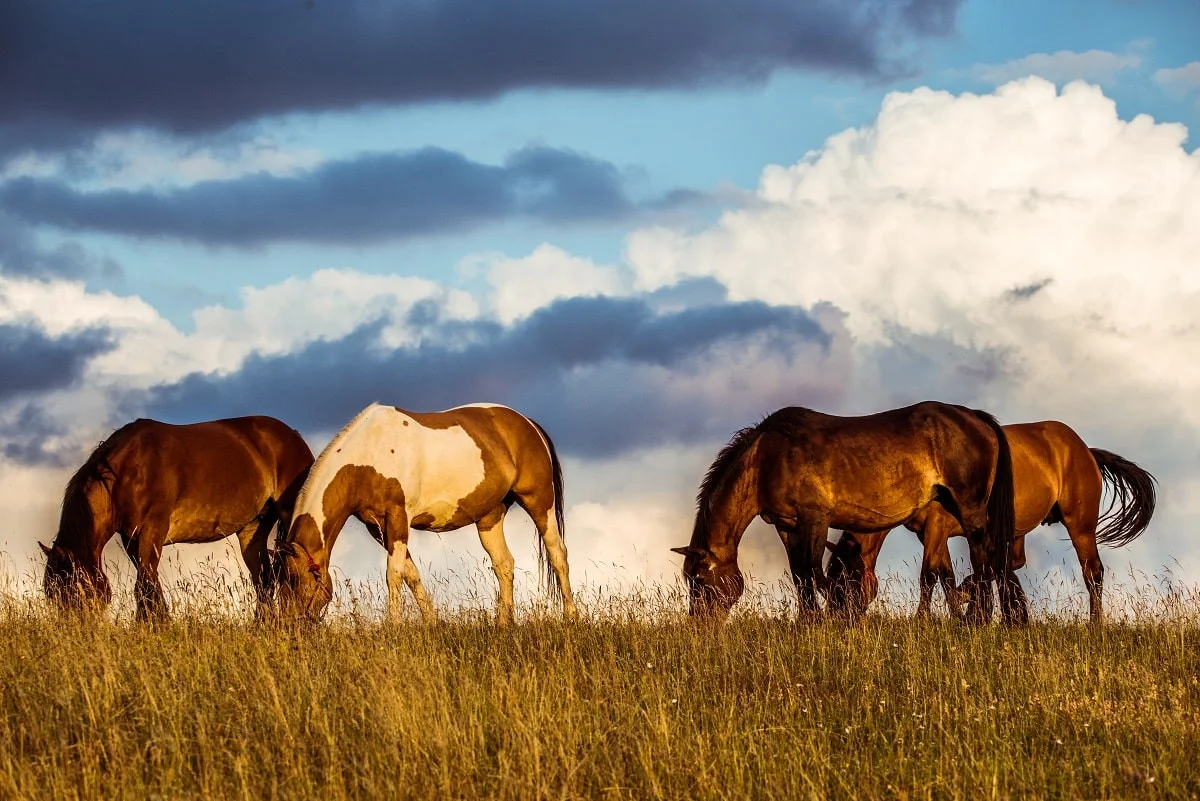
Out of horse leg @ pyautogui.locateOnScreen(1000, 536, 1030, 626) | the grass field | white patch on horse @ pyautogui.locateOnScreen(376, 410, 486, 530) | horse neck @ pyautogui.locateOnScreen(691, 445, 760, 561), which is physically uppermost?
white patch on horse @ pyautogui.locateOnScreen(376, 410, 486, 530)

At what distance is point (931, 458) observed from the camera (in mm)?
14781

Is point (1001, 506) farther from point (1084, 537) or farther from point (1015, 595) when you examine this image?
point (1084, 537)

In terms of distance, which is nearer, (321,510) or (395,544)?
(321,510)

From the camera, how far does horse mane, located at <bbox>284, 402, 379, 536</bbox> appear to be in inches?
528

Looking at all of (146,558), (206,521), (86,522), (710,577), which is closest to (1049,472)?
(710,577)

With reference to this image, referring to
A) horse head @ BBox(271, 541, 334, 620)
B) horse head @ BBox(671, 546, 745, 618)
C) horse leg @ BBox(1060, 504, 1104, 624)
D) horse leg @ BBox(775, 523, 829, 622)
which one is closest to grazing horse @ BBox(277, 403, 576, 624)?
horse head @ BBox(271, 541, 334, 620)

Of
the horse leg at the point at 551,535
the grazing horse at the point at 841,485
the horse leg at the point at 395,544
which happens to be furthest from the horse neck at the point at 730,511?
the horse leg at the point at 395,544

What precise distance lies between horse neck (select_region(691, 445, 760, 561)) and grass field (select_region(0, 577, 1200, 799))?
2.60 m

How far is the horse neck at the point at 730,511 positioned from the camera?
561 inches

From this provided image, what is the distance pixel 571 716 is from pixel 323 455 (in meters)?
6.22

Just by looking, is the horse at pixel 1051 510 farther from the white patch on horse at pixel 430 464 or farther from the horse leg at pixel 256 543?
the horse leg at pixel 256 543

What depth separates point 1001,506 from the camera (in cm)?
1502

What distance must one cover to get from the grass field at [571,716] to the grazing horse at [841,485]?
8.43 ft

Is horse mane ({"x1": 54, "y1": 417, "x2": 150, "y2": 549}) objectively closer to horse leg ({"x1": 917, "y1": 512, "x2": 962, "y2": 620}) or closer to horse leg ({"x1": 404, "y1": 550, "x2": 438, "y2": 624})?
horse leg ({"x1": 404, "y1": 550, "x2": 438, "y2": 624})
